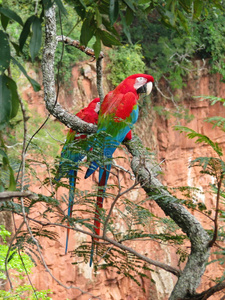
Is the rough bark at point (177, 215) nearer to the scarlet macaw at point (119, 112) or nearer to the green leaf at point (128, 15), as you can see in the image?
the scarlet macaw at point (119, 112)

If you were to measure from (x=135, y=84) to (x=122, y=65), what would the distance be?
217 centimetres

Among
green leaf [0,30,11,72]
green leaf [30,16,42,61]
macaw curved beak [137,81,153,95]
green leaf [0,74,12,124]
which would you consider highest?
macaw curved beak [137,81,153,95]

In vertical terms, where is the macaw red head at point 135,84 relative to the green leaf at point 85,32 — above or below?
above

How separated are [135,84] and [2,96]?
105cm

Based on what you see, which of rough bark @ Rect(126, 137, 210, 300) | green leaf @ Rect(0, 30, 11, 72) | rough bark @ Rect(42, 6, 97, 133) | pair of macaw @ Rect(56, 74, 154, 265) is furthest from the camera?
pair of macaw @ Rect(56, 74, 154, 265)

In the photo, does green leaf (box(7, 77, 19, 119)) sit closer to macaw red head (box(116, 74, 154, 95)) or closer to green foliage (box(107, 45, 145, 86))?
macaw red head (box(116, 74, 154, 95))

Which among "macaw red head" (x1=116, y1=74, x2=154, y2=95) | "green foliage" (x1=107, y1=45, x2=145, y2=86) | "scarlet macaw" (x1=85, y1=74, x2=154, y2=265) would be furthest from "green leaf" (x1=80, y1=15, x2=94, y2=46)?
"green foliage" (x1=107, y1=45, x2=145, y2=86)

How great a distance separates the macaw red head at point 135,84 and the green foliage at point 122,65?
203 cm

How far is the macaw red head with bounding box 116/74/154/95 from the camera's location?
1.42m

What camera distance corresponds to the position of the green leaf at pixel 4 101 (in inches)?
18.1

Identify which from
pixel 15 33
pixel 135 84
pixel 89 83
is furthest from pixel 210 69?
pixel 135 84

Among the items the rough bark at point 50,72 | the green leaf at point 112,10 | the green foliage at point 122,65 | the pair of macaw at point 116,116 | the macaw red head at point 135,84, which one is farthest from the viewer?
the green foliage at point 122,65

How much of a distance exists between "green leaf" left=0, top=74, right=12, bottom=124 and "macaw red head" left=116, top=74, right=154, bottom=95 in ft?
3.23

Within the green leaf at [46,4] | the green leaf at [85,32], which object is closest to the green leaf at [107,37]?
the green leaf at [85,32]
